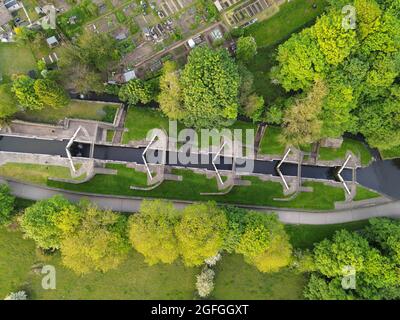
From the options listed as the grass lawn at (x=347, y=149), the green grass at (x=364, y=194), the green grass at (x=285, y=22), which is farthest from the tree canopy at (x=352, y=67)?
the green grass at (x=364, y=194)

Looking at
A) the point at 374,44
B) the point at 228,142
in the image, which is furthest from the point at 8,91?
the point at 374,44

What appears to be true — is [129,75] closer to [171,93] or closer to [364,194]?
[171,93]

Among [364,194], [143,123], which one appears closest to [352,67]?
[364,194]

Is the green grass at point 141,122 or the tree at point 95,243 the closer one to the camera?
the tree at point 95,243

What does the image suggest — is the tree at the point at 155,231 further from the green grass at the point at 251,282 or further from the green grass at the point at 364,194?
the green grass at the point at 364,194

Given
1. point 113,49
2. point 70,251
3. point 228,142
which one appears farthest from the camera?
point 228,142

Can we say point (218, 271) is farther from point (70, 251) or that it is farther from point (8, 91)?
point (8, 91)

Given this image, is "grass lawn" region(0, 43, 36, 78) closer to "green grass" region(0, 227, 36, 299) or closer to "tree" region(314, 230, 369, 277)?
"green grass" region(0, 227, 36, 299)
